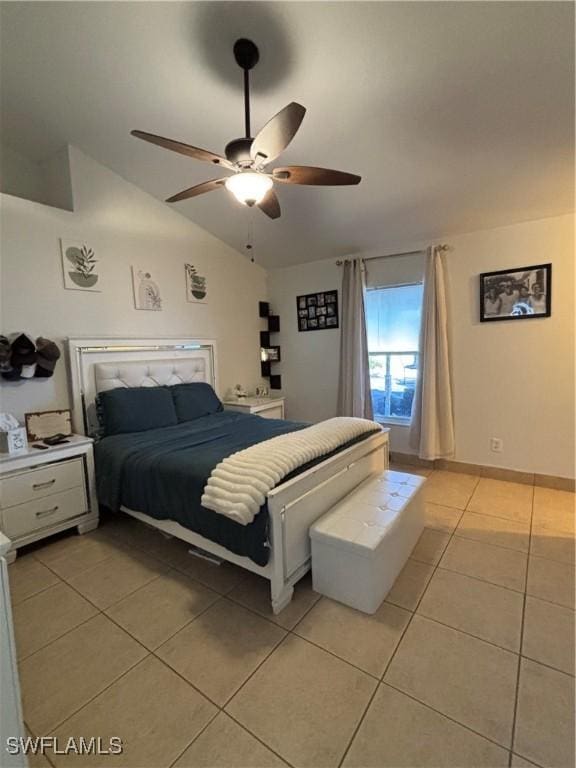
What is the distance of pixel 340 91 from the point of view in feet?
6.70

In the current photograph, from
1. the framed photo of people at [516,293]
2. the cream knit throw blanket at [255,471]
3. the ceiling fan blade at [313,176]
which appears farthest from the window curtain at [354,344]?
the ceiling fan blade at [313,176]

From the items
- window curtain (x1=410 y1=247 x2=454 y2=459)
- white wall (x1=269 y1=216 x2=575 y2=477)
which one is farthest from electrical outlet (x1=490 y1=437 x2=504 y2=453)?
window curtain (x1=410 y1=247 x2=454 y2=459)

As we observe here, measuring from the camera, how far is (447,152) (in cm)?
240

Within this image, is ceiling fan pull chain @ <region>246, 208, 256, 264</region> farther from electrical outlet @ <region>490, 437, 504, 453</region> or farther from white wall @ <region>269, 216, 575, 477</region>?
electrical outlet @ <region>490, 437, 504, 453</region>

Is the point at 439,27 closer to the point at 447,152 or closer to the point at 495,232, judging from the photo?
the point at 447,152

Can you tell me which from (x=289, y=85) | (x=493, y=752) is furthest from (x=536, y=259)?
(x=493, y=752)

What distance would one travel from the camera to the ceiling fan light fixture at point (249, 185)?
1.70 metres

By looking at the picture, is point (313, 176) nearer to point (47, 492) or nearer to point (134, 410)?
point (134, 410)

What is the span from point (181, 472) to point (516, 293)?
309cm

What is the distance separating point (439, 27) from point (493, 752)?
2.91 metres

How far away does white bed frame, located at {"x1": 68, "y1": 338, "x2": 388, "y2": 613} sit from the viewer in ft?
5.78

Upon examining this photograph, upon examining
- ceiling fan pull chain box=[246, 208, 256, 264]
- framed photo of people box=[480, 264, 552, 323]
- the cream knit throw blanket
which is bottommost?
the cream knit throw blanket

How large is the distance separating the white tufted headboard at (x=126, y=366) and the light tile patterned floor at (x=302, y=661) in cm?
113

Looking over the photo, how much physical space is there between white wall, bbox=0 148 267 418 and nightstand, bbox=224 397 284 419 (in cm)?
29
